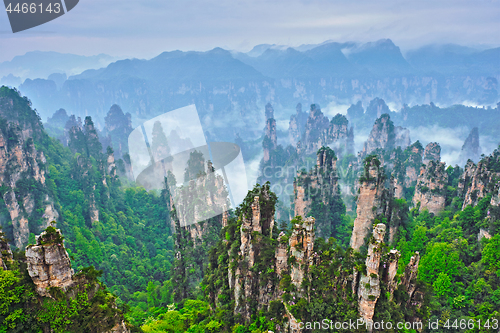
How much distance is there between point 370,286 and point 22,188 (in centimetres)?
4573

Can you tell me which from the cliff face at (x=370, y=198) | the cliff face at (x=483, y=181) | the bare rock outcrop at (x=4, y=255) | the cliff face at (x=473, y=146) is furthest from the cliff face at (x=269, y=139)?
the bare rock outcrop at (x=4, y=255)

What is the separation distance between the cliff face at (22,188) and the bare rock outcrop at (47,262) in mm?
30978

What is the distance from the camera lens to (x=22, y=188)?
4384cm

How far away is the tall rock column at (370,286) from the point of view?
714 inches

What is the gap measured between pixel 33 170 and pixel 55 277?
3968cm

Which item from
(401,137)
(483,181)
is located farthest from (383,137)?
(483,181)

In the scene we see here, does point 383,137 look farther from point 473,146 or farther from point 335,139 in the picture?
point 473,146

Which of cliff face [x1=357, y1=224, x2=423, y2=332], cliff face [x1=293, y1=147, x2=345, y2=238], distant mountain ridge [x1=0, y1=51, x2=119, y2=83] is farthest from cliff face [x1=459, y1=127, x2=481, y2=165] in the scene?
distant mountain ridge [x1=0, y1=51, x2=119, y2=83]

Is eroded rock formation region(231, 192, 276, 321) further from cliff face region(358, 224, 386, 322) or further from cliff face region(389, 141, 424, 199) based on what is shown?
cliff face region(389, 141, 424, 199)

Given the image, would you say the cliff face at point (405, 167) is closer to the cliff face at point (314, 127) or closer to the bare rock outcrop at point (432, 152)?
the bare rock outcrop at point (432, 152)

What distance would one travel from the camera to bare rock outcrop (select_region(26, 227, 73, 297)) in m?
14.7

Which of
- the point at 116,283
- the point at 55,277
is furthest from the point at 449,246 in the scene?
the point at 116,283

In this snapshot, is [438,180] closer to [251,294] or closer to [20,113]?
[251,294]

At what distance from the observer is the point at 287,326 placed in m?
20.2
